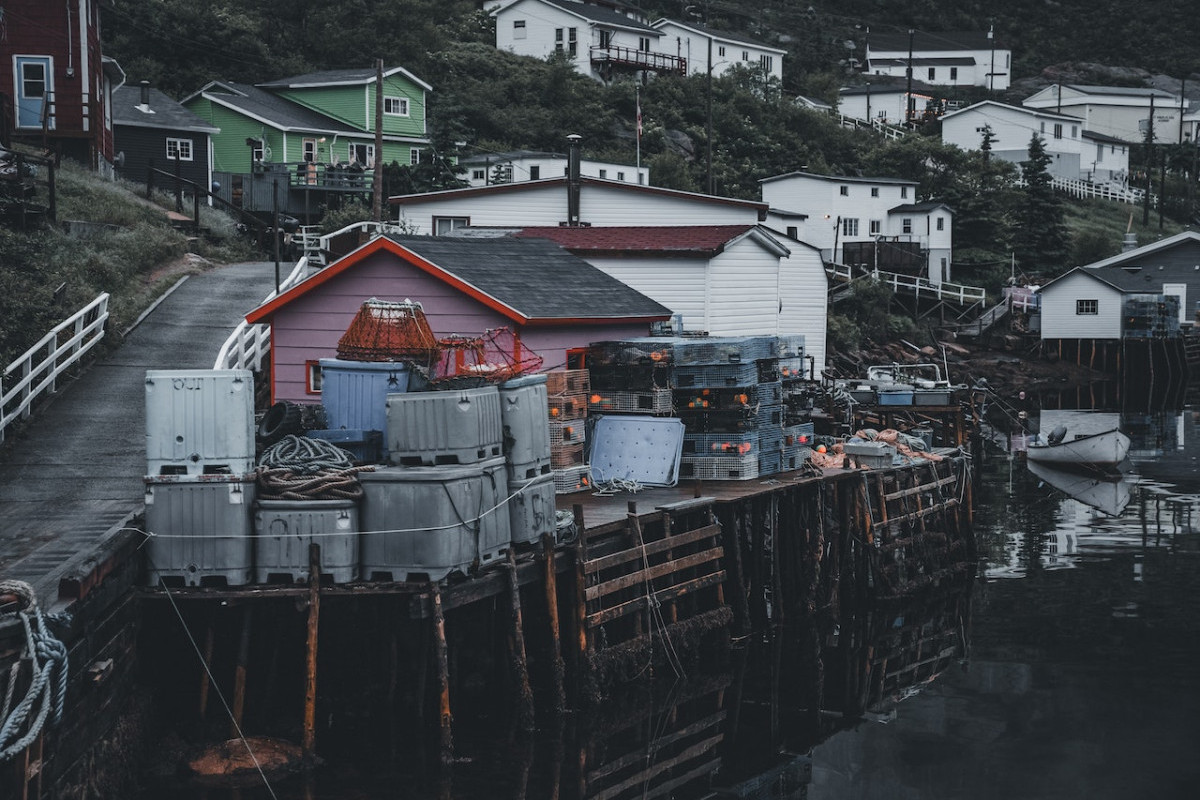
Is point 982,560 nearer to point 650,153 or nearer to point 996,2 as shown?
point 650,153

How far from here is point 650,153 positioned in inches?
3054

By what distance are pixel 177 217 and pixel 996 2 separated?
112962mm

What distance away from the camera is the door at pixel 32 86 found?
4416 centimetres

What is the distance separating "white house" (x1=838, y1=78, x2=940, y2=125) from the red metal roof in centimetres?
6870

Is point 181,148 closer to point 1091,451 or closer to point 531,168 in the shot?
point 531,168

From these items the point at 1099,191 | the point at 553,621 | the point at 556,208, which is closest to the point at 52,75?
the point at 556,208

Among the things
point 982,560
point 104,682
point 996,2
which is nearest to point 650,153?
point 982,560

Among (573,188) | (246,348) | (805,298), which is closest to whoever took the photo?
(246,348)

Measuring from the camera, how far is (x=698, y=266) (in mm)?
36062

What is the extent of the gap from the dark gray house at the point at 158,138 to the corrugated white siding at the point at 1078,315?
129ft

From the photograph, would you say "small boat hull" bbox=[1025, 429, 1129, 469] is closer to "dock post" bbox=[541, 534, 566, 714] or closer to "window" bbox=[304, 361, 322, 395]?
"window" bbox=[304, 361, 322, 395]

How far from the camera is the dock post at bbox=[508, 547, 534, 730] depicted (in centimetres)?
1933

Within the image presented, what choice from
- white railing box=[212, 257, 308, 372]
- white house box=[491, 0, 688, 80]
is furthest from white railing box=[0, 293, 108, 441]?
white house box=[491, 0, 688, 80]

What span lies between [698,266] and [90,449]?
58.1ft
